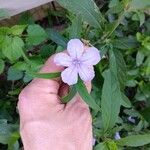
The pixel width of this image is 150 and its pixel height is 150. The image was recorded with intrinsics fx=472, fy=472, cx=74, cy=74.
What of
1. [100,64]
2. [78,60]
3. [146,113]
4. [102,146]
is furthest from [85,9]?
[146,113]

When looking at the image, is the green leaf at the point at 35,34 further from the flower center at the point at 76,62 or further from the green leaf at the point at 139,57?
the green leaf at the point at 139,57

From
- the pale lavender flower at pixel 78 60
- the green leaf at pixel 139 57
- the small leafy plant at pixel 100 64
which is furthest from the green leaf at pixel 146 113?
the pale lavender flower at pixel 78 60

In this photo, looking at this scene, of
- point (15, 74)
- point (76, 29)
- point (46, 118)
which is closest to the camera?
point (46, 118)

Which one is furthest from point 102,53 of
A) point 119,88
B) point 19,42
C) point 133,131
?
point 133,131

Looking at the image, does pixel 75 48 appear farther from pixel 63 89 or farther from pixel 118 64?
pixel 118 64

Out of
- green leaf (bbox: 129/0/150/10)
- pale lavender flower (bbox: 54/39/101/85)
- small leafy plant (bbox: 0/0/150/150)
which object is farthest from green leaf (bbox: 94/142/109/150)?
green leaf (bbox: 129/0/150/10)

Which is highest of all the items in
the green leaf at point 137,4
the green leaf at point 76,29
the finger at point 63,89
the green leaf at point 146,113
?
the green leaf at point 137,4
